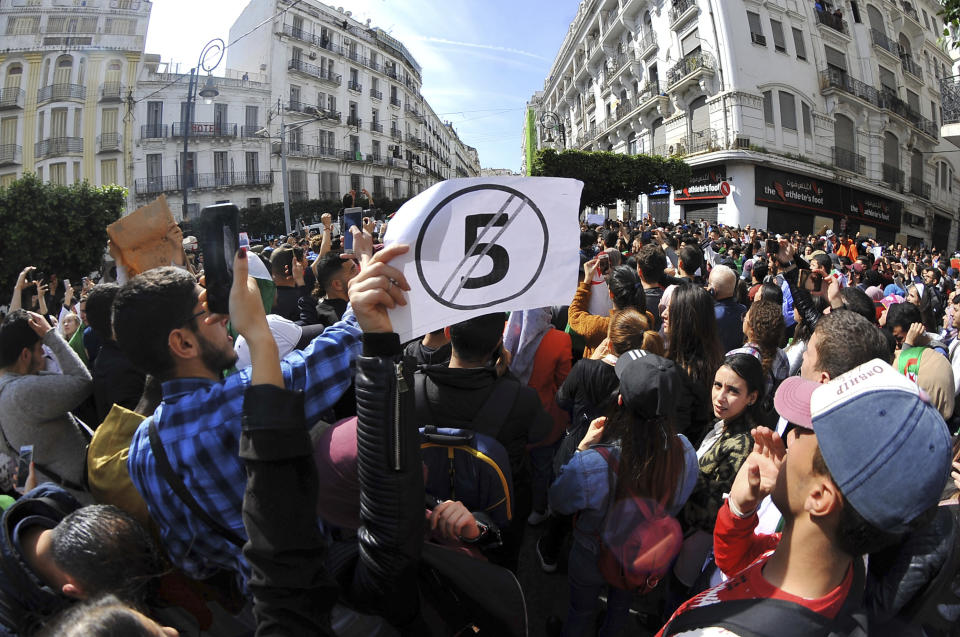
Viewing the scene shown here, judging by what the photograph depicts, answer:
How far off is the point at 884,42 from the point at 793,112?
9986 mm

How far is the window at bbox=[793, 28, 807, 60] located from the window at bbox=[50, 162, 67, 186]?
38.9 m

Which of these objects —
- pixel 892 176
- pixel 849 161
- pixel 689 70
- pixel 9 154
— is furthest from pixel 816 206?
pixel 9 154

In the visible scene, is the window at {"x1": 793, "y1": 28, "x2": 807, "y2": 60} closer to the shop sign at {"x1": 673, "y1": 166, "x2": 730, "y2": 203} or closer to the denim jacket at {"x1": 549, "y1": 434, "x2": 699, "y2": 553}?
the shop sign at {"x1": 673, "y1": 166, "x2": 730, "y2": 203}

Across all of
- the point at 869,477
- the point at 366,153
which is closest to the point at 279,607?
the point at 869,477

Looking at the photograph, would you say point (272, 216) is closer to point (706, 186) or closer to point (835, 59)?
point (706, 186)

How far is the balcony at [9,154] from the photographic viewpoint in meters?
26.0

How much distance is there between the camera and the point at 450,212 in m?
1.40

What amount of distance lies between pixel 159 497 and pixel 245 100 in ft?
113

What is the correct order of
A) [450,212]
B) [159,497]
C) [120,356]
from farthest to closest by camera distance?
[120,356] < [450,212] < [159,497]

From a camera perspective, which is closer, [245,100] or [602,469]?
[602,469]

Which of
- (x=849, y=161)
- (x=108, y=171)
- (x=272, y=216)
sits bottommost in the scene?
(x=272, y=216)

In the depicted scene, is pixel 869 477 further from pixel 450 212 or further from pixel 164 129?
pixel 164 129

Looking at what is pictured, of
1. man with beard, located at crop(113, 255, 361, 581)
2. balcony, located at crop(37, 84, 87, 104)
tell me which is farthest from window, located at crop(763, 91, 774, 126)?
balcony, located at crop(37, 84, 87, 104)

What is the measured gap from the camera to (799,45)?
24.8 metres
